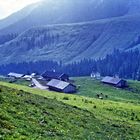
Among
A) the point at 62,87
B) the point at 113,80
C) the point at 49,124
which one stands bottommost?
the point at 113,80

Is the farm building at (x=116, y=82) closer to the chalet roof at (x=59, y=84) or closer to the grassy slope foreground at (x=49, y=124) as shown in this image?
the chalet roof at (x=59, y=84)

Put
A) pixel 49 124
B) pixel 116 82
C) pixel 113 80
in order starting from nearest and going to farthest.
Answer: pixel 49 124
pixel 116 82
pixel 113 80

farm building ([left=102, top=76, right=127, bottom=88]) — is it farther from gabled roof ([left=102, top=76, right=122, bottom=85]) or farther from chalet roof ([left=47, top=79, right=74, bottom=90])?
chalet roof ([left=47, top=79, right=74, bottom=90])

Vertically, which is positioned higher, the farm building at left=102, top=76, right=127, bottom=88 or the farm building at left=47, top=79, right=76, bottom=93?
the farm building at left=47, top=79, right=76, bottom=93

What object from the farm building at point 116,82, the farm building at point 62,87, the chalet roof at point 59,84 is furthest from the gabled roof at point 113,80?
the chalet roof at point 59,84

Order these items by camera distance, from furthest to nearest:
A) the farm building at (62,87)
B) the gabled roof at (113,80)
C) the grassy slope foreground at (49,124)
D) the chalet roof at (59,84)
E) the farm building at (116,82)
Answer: the gabled roof at (113,80) → the farm building at (116,82) → the chalet roof at (59,84) → the farm building at (62,87) → the grassy slope foreground at (49,124)

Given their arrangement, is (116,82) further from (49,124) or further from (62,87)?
(49,124)

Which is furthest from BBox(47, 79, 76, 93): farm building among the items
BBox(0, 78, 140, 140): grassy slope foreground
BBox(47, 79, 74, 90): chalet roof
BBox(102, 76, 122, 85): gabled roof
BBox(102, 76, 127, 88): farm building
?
BBox(0, 78, 140, 140): grassy slope foreground

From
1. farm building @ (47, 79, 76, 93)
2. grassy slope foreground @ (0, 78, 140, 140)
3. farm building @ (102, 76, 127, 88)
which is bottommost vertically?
farm building @ (102, 76, 127, 88)

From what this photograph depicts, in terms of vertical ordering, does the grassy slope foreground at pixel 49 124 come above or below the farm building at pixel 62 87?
above

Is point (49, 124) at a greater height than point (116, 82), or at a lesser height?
greater

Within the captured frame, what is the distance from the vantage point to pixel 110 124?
143 feet

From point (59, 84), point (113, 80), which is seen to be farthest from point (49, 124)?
point (113, 80)

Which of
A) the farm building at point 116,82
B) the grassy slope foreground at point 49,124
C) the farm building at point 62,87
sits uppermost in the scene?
the grassy slope foreground at point 49,124
